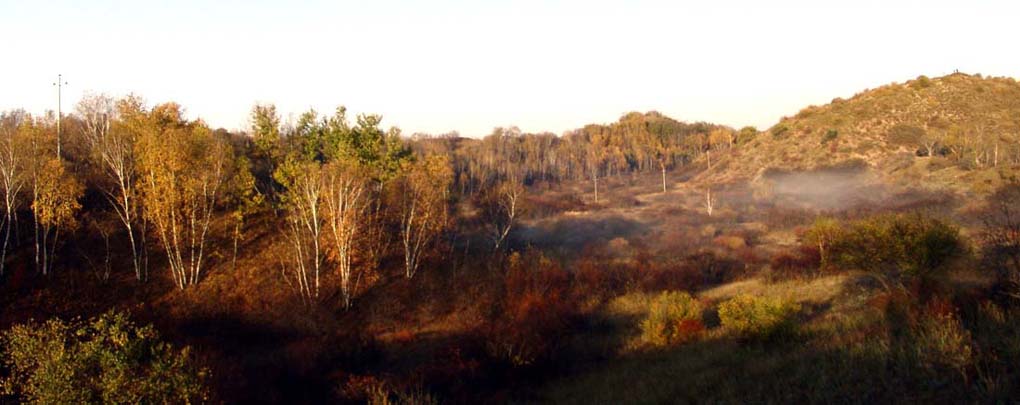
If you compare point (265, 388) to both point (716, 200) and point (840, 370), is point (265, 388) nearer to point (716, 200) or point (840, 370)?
point (840, 370)

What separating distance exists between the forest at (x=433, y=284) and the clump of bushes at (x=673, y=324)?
0.34 feet

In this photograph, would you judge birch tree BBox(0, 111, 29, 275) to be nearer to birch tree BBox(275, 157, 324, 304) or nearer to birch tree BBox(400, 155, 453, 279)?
birch tree BBox(275, 157, 324, 304)

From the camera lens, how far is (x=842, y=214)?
150 ft

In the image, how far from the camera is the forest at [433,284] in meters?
11.4

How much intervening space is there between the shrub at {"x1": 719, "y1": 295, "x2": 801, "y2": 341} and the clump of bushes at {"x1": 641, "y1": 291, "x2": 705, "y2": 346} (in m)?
1.67

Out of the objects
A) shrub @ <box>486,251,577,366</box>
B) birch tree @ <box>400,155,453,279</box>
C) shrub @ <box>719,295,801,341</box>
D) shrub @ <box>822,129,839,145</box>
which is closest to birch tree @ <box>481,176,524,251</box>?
shrub @ <box>486,251,577,366</box>

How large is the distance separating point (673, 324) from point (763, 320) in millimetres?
4963

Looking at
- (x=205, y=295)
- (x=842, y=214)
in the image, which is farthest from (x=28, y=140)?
(x=842, y=214)

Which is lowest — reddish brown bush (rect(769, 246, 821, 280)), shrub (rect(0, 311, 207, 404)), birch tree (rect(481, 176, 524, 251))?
reddish brown bush (rect(769, 246, 821, 280))

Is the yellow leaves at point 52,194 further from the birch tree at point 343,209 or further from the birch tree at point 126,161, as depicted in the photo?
Answer: the birch tree at point 343,209

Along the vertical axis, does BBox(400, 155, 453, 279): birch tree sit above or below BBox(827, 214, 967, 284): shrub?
above

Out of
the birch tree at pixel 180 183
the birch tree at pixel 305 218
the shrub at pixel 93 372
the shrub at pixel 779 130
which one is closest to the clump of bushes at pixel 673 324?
the shrub at pixel 93 372

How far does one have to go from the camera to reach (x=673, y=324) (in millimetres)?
21562

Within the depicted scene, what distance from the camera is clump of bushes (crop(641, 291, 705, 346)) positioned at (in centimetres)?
2048
